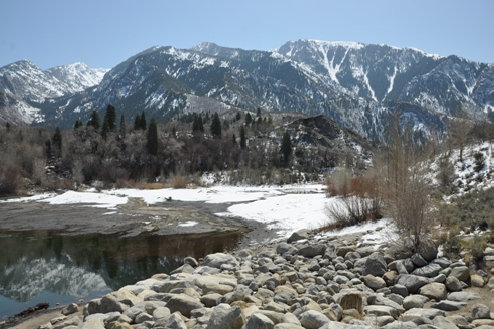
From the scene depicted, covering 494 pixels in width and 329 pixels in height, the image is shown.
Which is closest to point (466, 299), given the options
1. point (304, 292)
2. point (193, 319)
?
point (304, 292)

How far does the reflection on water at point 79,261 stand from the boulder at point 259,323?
26.7 feet

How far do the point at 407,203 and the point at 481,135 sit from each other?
3584 cm

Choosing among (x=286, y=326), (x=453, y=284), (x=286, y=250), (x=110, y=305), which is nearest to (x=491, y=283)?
(x=453, y=284)

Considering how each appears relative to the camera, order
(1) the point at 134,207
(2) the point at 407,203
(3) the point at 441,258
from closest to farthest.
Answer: (3) the point at 441,258 < (2) the point at 407,203 < (1) the point at 134,207

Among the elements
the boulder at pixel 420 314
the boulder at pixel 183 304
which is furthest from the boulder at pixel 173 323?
the boulder at pixel 420 314

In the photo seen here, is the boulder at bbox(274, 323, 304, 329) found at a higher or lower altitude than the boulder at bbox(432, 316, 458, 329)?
higher

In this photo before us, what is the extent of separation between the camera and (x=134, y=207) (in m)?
36.6

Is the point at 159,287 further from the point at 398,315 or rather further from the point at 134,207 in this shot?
the point at 134,207

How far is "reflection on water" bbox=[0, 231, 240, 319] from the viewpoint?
39.7 feet

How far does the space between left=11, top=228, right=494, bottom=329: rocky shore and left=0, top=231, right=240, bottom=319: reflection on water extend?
2.79 m

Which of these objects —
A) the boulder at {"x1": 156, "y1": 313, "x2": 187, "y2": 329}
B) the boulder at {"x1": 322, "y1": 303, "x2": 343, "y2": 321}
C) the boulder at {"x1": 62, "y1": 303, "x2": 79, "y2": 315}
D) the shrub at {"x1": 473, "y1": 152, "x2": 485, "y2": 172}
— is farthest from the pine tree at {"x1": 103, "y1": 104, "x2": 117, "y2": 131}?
the boulder at {"x1": 322, "y1": 303, "x2": 343, "y2": 321}

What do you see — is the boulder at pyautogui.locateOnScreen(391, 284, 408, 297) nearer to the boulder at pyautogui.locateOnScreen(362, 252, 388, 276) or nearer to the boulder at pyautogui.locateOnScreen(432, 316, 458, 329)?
the boulder at pyautogui.locateOnScreen(362, 252, 388, 276)

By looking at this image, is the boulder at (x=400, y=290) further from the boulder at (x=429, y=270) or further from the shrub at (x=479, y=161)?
the shrub at (x=479, y=161)

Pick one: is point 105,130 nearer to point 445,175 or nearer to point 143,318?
point 445,175
